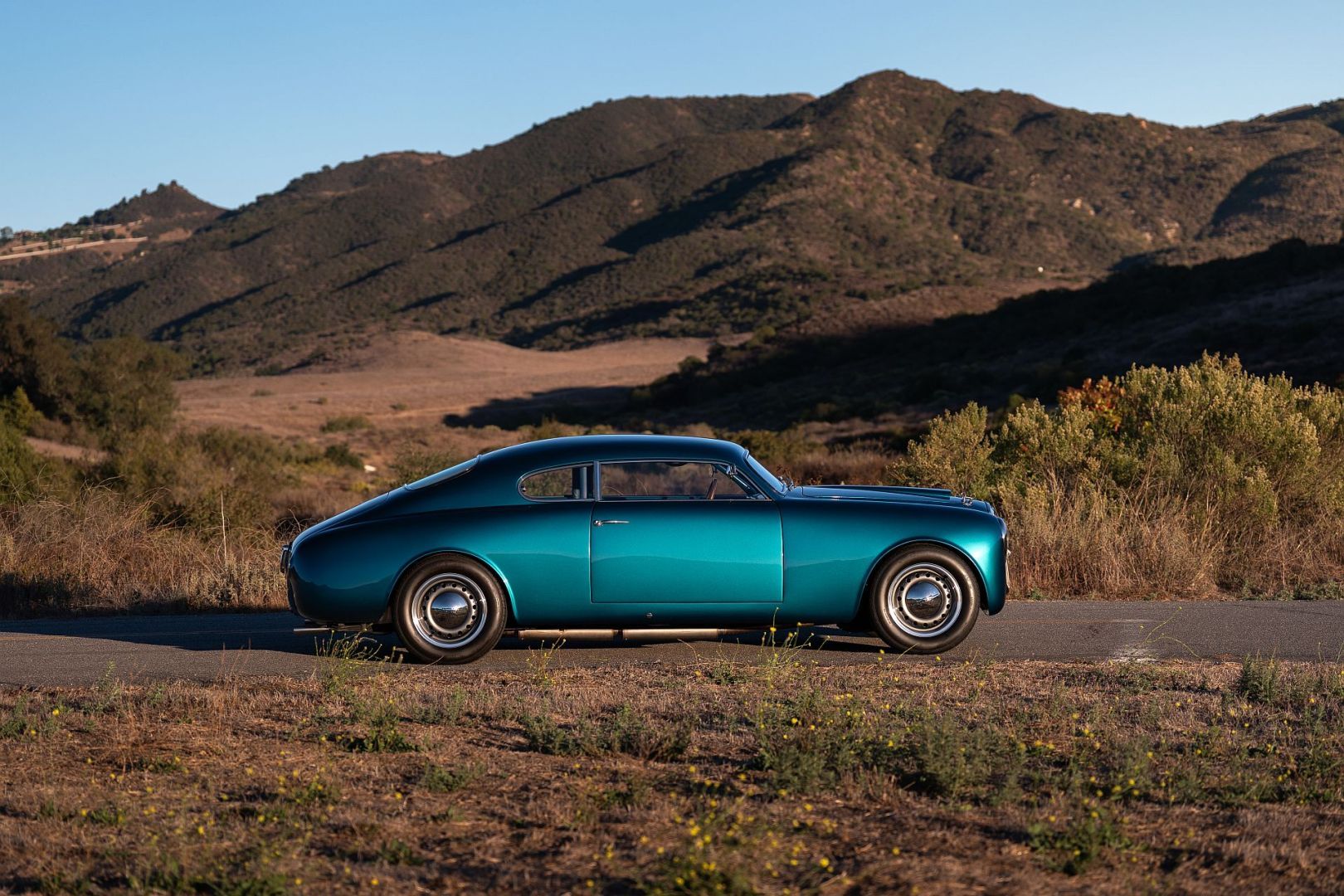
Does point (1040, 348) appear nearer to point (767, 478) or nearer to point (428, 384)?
point (428, 384)

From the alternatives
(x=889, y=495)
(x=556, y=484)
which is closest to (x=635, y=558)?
(x=556, y=484)

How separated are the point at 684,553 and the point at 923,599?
1.50 metres

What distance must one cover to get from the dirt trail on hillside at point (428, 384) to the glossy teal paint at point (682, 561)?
4785 centimetres

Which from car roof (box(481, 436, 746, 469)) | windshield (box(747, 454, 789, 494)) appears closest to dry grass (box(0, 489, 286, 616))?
car roof (box(481, 436, 746, 469))

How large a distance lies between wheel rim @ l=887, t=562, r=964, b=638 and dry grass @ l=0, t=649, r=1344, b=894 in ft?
2.12

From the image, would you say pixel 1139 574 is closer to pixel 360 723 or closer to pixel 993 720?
pixel 993 720

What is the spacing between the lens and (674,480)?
27.6 ft

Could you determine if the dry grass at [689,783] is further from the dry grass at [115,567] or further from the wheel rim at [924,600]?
the dry grass at [115,567]

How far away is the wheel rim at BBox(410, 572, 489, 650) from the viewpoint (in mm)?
8359

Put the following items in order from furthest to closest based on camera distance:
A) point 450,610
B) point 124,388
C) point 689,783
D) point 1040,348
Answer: point 1040,348
point 124,388
point 450,610
point 689,783

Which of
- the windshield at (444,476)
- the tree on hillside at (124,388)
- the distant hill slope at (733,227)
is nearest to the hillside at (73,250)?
the distant hill slope at (733,227)

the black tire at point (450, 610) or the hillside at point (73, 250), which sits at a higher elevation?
the hillside at point (73, 250)

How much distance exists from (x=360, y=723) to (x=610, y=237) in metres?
133

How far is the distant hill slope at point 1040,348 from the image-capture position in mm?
47906
